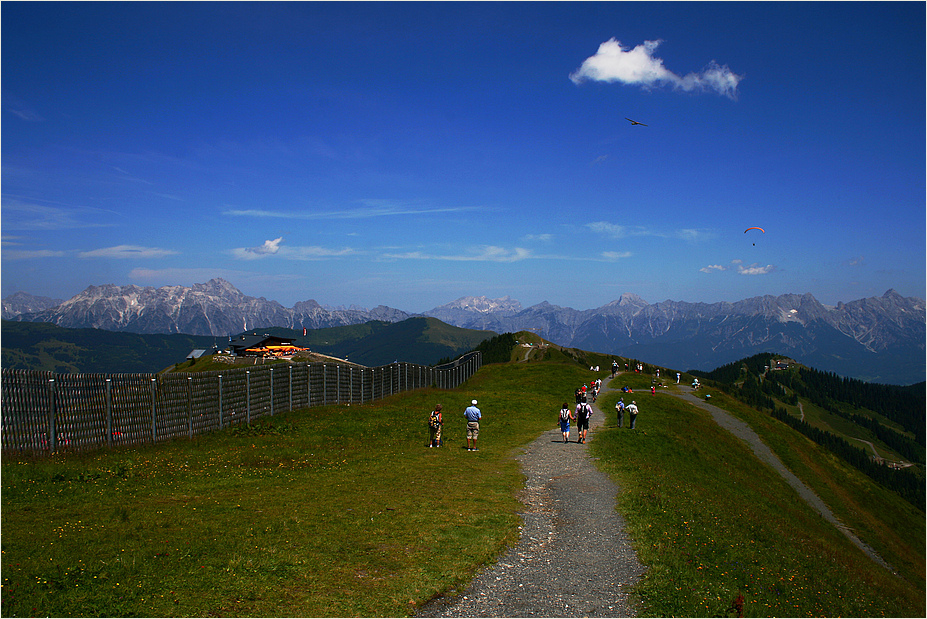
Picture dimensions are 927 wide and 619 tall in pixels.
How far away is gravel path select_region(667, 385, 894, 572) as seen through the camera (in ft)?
136

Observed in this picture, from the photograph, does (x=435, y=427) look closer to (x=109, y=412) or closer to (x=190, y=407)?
(x=190, y=407)

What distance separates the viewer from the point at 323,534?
40.1 ft

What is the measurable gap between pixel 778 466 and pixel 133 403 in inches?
2010

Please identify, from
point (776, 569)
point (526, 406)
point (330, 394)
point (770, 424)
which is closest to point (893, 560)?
point (770, 424)

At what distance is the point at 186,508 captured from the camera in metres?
13.5

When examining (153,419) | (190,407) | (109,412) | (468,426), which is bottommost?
(468,426)

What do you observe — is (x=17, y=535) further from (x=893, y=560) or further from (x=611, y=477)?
(x=893, y=560)

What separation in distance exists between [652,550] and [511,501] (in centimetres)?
497

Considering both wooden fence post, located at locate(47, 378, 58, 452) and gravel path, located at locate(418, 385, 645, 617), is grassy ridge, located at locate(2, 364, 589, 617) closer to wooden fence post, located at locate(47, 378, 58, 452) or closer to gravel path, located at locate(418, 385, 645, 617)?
gravel path, located at locate(418, 385, 645, 617)

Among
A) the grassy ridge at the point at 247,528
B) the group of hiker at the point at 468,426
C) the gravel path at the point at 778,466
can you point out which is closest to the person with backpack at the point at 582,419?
the group of hiker at the point at 468,426

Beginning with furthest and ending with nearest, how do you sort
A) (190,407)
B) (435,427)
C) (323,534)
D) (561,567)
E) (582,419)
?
(582,419), (435,427), (190,407), (323,534), (561,567)

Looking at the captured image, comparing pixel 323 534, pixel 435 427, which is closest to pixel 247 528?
pixel 323 534

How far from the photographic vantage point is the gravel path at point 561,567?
961 centimetres

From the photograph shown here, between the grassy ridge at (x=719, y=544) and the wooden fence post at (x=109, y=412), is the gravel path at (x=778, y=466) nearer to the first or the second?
the grassy ridge at (x=719, y=544)
